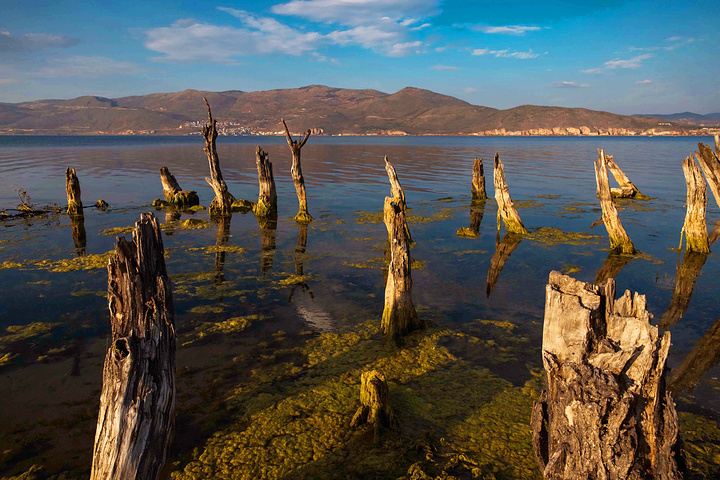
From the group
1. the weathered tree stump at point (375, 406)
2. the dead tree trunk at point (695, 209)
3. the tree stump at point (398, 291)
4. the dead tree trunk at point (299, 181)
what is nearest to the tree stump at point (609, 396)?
the weathered tree stump at point (375, 406)

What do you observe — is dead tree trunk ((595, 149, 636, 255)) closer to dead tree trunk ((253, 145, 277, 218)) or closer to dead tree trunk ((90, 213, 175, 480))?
dead tree trunk ((253, 145, 277, 218))

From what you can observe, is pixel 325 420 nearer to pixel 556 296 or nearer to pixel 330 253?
pixel 556 296

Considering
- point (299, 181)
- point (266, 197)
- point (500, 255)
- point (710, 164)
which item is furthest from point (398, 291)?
point (266, 197)

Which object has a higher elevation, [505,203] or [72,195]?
[72,195]

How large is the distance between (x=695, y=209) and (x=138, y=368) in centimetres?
1756

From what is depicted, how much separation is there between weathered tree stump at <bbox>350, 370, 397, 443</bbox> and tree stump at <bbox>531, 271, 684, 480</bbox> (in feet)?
8.39

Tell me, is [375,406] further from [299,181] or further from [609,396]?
[299,181]

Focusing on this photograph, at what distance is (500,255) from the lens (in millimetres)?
16109

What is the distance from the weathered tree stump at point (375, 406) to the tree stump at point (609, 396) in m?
2.56

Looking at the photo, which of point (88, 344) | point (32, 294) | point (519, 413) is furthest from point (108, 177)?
point (519, 413)

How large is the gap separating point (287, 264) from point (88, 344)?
666cm

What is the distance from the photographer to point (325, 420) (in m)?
6.62

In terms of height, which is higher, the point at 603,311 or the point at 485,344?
the point at 603,311

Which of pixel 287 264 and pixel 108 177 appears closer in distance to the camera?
pixel 287 264
